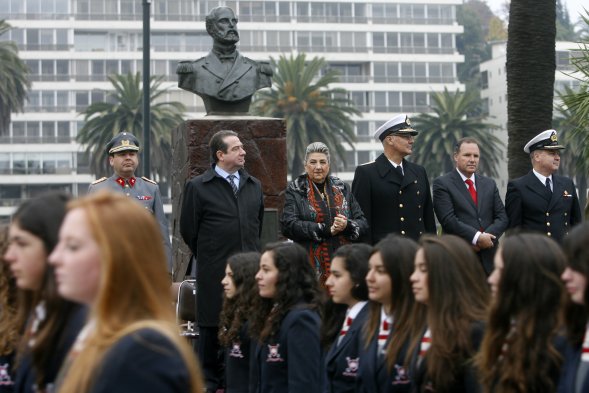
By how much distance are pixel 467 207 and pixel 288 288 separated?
4226 millimetres

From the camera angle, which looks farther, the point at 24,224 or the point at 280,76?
the point at 280,76

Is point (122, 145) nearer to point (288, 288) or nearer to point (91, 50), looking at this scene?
point (288, 288)

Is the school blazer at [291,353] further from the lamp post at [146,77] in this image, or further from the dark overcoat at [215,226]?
the lamp post at [146,77]

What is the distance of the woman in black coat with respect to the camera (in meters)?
11.3

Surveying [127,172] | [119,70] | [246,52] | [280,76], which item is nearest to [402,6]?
[246,52]

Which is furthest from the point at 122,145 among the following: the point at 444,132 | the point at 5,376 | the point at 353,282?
the point at 444,132

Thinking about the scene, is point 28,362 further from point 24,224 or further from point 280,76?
point 280,76

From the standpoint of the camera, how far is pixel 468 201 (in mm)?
12180

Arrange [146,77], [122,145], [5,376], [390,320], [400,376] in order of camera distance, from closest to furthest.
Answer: [5,376]
[400,376]
[390,320]
[122,145]
[146,77]

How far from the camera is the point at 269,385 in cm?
818

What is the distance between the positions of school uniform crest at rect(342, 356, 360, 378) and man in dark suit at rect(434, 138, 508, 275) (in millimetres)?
4715

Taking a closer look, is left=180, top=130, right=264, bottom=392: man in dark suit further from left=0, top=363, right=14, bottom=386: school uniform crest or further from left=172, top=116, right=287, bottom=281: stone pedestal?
left=0, top=363, right=14, bottom=386: school uniform crest

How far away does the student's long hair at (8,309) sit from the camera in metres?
6.19

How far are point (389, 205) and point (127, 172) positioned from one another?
7.97 feet
